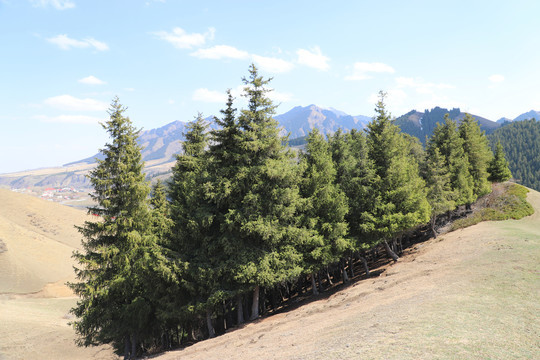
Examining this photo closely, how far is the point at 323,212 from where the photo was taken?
2484cm

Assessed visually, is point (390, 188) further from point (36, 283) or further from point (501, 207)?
point (36, 283)

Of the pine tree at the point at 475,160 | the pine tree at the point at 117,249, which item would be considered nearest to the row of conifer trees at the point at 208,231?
the pine tree at the point at 117,249

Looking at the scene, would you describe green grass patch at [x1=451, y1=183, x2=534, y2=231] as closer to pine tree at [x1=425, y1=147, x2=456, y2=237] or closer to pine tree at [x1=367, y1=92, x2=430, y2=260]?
pine tree at [x1=425, y1=147, x2=456, y2=237]

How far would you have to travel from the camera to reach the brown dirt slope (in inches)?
352

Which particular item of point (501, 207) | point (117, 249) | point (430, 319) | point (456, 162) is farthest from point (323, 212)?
point (501, 207)

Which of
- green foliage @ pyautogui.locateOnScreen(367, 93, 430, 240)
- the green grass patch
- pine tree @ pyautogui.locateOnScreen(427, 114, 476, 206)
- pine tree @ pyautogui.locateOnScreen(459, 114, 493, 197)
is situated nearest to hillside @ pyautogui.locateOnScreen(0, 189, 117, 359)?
green foliage @ pyautogui.locateOnScreen(367, 93, 430, 240)

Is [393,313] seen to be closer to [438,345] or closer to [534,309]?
[438,345]

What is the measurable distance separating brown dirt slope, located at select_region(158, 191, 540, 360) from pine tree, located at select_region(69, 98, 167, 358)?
5.48 metres

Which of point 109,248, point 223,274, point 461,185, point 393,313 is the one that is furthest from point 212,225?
point 461,185

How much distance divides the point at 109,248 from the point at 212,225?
7.46m

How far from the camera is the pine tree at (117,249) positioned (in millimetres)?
20625

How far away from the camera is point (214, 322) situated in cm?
3272

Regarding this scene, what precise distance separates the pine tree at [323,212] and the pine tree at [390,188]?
374cm

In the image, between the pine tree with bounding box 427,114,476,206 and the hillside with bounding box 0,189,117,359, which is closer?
the hillside with bounding box 0,189,117,359
